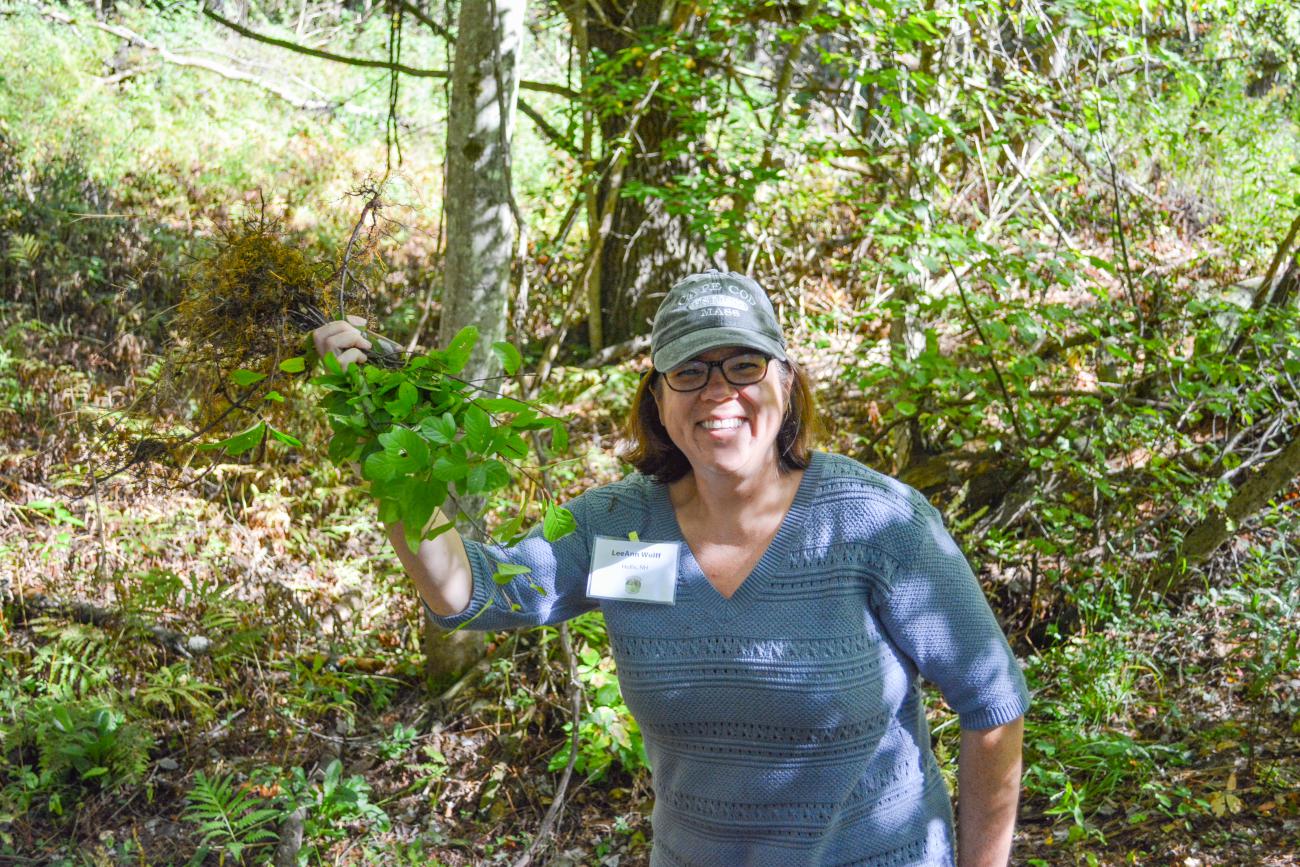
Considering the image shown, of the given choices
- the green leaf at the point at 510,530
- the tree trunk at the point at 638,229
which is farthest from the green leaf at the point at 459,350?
the tree trunk at the point at 638,229

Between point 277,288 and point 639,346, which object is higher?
point 277,288

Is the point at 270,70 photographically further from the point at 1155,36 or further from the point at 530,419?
the point at 530,419

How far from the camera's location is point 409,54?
11.5 m

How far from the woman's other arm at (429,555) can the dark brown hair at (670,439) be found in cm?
42

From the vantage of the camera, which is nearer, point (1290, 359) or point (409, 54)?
point (1290, 359)

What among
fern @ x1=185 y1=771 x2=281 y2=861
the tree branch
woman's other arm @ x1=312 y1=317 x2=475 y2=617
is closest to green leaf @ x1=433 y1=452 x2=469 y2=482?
woman's other arm @ x1=312 y1=317 x2=475 y2=617

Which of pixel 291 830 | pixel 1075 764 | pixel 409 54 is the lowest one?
pixel 291 830

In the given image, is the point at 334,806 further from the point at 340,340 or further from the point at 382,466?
the point at 382,466

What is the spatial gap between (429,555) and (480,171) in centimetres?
214

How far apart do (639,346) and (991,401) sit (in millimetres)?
3066

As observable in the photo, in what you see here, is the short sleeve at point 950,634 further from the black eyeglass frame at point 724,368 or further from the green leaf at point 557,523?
the green leaf at point 557,523

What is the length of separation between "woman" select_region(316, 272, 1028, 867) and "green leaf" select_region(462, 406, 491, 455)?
1.20ft

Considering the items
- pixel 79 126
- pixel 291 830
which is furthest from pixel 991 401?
pixel 79 126

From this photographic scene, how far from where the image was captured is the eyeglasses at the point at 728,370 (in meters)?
1.82
